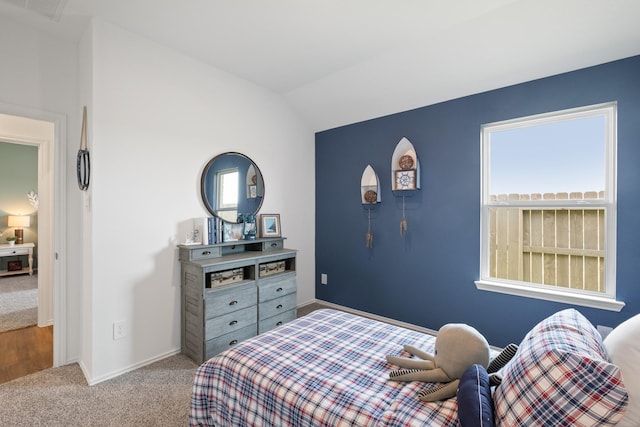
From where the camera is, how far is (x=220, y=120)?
2.96m

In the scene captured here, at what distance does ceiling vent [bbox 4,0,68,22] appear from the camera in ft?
6.49

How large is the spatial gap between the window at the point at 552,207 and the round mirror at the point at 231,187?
2306 millimetres

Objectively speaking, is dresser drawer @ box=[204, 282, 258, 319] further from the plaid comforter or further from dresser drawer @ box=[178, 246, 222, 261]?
the plaid comforter

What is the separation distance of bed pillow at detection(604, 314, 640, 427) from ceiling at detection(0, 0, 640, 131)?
2.05m

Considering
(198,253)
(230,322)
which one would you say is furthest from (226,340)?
(198,253)

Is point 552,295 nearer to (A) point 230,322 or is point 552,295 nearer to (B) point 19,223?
(A) point 230,322

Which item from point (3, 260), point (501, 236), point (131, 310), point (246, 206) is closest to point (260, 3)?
point (246, 206)

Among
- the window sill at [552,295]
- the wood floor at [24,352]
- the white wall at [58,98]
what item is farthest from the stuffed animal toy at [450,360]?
the wood floor at [24,352]

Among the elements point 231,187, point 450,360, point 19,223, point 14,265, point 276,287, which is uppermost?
point 231,187

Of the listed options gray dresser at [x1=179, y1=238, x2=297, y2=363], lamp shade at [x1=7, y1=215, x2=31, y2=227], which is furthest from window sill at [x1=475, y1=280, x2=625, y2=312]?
lamp shade at [x1=7, y1=215, x2=31, y2=227]

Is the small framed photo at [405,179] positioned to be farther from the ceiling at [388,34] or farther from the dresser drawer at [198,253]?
the dresser drawer at [198,253]

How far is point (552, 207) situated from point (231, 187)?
2.92m

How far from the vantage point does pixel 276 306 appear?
296cm

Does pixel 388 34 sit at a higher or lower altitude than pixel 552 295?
higher
